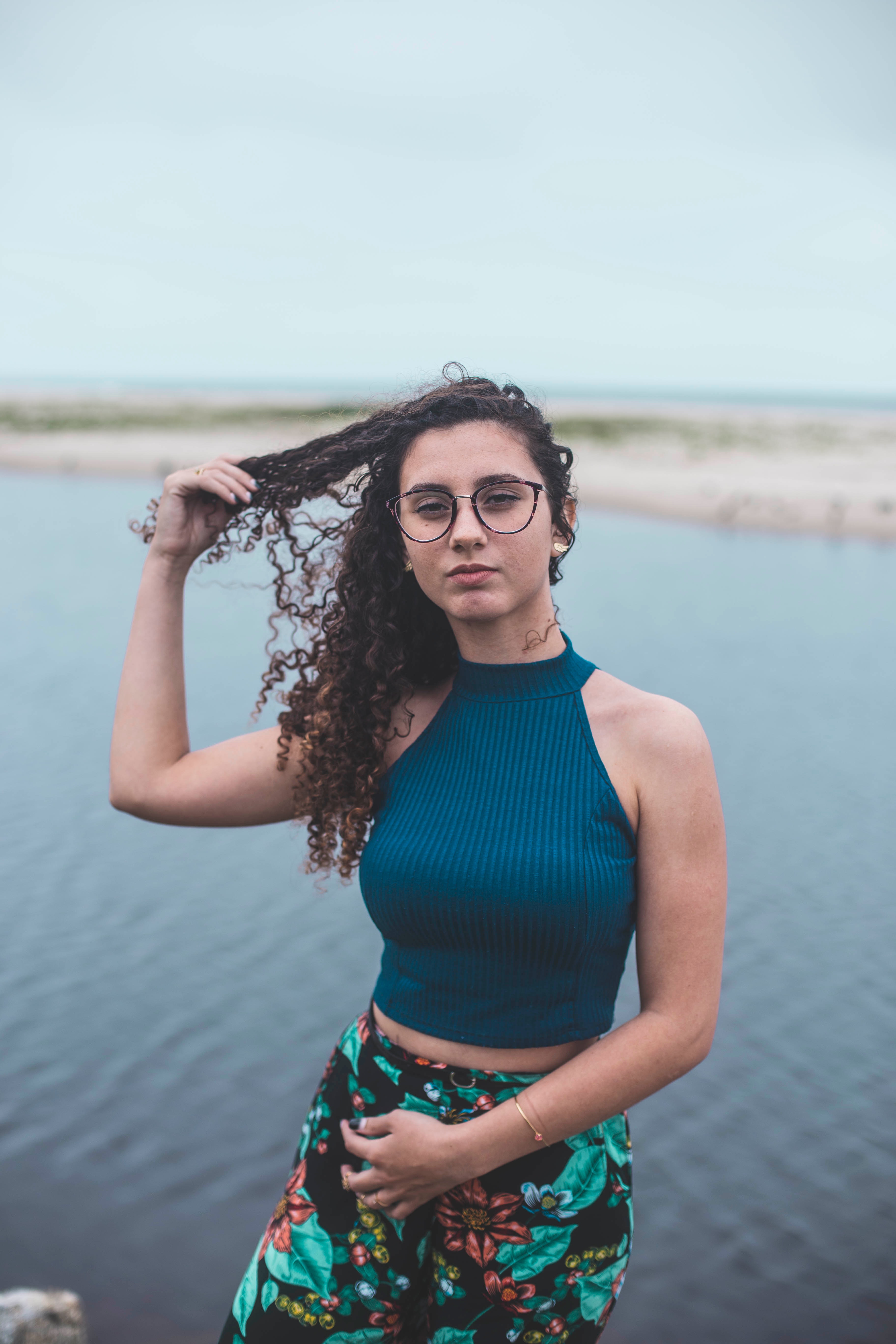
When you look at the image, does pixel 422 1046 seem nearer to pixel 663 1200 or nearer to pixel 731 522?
pixel 663 1200

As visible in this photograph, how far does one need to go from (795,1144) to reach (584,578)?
30.6 ft

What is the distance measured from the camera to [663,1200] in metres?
3.27

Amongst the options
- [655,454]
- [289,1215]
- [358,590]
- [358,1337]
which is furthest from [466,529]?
[655,454]

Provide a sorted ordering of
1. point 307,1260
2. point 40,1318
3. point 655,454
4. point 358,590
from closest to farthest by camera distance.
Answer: point 307,1260, point 358,590, point 40,1318, point 655,454

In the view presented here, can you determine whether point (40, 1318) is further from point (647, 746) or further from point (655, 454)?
point (655, 454)

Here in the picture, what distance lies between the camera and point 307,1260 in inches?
60.0

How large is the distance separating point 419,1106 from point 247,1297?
0.38 meters

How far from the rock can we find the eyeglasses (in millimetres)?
2057

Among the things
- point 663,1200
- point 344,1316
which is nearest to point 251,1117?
point 663,1200

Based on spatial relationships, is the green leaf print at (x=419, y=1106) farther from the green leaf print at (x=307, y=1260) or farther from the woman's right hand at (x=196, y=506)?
the woman's right hand at (x=196, y=506)

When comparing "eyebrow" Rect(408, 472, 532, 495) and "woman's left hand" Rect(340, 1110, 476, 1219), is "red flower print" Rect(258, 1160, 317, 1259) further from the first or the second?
"eyebrow" Rect(408, 472, 532, 495)

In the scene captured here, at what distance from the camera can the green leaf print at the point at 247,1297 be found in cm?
154

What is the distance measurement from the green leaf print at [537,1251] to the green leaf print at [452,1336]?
0.35 feet

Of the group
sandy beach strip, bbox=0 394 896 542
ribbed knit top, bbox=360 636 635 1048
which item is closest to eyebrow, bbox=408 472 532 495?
ribbed knit top, bbox=360 636 635 1048
